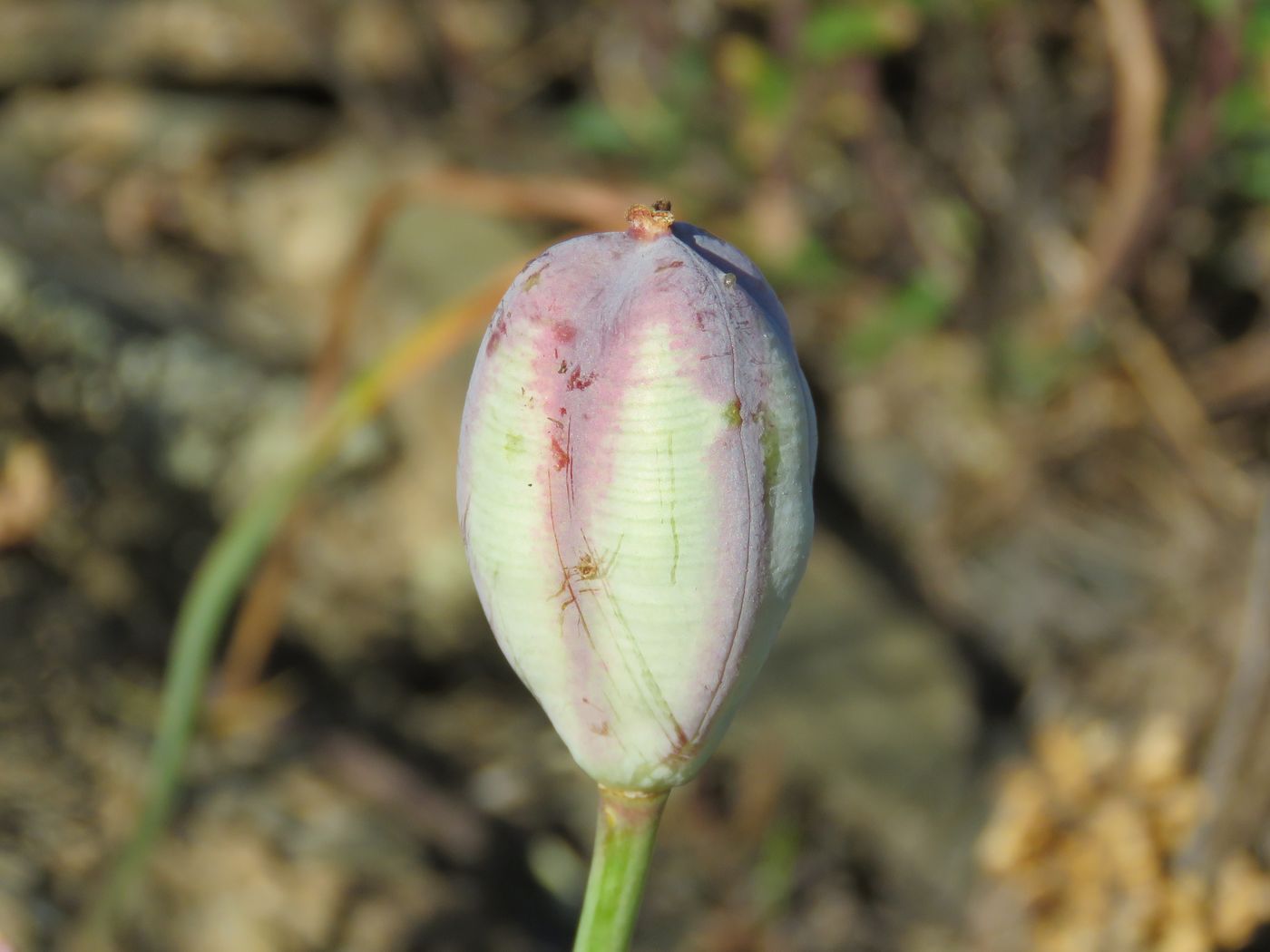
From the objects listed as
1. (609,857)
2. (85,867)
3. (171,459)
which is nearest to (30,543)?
(171,459)

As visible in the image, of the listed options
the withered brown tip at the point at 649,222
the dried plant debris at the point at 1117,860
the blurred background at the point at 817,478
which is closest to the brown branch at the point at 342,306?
the blurred background at the point at 817,478

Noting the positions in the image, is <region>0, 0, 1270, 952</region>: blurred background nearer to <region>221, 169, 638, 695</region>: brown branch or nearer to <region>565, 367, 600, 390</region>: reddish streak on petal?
<region>221, 169, 638, 695</region>: brown branch

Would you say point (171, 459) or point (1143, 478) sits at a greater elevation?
point (171, 459)

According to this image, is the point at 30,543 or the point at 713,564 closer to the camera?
the point at 713,564

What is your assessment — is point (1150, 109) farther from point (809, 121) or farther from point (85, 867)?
point (85, 867)

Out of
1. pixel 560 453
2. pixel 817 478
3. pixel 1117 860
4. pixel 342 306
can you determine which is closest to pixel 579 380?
pixel 560 453

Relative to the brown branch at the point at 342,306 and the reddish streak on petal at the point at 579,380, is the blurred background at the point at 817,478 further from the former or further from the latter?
the reddish streak on petal at the point at 579,380

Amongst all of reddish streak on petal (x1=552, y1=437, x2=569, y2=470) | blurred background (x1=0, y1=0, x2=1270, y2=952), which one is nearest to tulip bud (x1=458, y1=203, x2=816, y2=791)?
reddish streak on petal (x1=552, y1=437, x2=569, y2=470)
